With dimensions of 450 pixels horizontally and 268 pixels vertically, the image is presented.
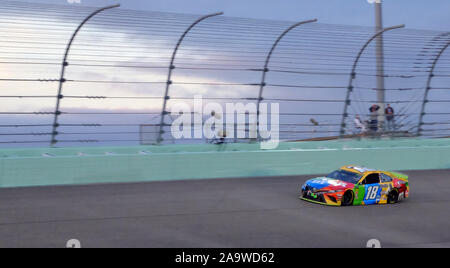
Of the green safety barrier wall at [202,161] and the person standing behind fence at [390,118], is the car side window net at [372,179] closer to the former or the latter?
the green safety barrier wall at [202,161]

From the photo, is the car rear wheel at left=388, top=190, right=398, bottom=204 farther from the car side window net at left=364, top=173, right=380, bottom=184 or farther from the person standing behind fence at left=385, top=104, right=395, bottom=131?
the person standing behind fence at left=385, top=104, right=395, bottom=131

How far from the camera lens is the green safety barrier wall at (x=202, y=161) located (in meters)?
15.1

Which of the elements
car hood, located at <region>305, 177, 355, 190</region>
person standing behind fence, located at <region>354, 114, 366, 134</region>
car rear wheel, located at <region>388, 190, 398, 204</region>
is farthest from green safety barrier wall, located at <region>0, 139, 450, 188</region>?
car rear wheel, located at <region>388, 190, 398, 204</region>

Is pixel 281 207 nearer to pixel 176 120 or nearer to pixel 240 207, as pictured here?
pixel 240 207

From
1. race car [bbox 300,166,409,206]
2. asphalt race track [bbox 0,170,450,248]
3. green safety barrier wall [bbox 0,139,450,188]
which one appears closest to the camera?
asphalt race track [bbox 0,170,450,248]

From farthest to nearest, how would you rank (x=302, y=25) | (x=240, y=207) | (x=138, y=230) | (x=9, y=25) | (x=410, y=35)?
(x=410, y=35) < (x=302, y=25) < (x=9, y=25) < (x=240, y=207) < (x=138, y=230)

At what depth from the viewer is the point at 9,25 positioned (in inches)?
536

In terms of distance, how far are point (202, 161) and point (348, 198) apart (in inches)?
202

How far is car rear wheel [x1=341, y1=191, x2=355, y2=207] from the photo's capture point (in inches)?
507

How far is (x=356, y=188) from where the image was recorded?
1302 centimetres

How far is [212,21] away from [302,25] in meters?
2.78

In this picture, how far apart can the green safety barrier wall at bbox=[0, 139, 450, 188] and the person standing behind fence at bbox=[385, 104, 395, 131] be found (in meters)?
0.61

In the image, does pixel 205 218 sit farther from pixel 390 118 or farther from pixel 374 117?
pixel 390 118
